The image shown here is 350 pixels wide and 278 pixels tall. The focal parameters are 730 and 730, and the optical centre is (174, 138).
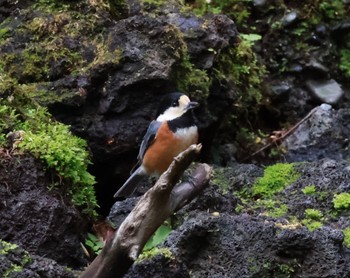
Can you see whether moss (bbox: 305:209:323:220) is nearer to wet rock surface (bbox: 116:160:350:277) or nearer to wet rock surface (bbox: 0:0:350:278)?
wet rock surface (bbox: 0:0:350:278)

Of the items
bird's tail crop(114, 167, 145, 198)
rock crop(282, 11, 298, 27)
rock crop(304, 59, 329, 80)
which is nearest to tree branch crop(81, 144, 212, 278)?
bird's tail crop(114, 167, 145, 198)

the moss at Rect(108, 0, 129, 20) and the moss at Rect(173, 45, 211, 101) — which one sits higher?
the moss at Rect(108, 0, 129, 20)

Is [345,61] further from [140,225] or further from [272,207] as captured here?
[140,225]

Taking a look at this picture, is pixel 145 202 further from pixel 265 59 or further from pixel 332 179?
pixel 265 59

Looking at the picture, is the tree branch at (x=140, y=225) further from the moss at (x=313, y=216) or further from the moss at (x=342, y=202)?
the moss at (x=342, y=202)

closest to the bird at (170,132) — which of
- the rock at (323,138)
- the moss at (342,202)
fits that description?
the moss at (342,202)

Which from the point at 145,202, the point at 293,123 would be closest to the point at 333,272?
the point at 145,202

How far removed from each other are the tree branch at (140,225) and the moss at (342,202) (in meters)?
1.43

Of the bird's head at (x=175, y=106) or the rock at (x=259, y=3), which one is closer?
the bird's head at (x=175, y=106)

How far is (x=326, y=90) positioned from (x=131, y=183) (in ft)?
8.65

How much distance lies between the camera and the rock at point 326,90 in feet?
20.7

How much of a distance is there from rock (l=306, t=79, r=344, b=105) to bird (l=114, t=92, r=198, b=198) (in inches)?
98.7

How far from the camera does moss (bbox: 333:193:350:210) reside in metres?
4.03

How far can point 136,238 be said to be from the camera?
2.81 meters
